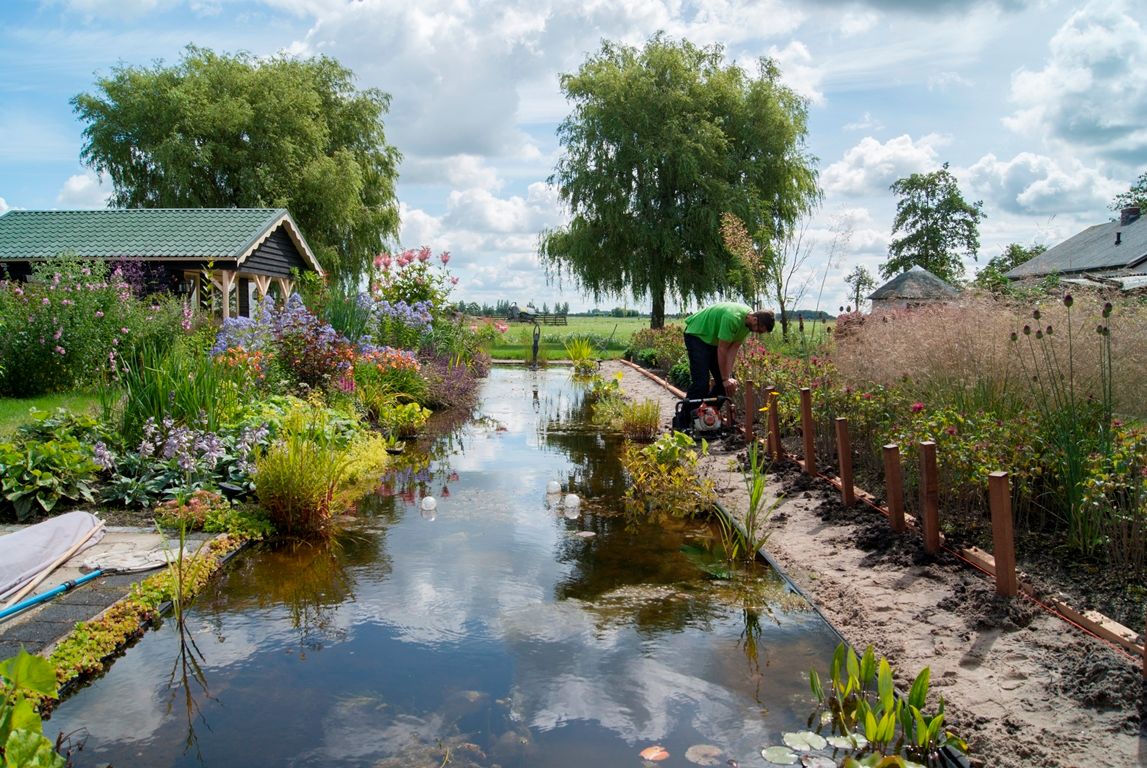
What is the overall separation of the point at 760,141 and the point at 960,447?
24533mm

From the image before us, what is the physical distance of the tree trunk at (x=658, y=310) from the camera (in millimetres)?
27844

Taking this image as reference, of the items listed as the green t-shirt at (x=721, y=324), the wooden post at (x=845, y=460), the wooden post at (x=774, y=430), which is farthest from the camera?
the green t-shirt at (x=721, y=324)

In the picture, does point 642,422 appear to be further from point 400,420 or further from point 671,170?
point 671,170

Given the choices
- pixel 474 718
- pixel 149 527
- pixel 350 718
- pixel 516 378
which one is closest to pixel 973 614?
pixel 474 718

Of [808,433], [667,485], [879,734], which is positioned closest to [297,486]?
[667,485]

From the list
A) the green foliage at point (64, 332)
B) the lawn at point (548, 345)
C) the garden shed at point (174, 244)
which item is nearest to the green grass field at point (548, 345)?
the lawn at point (548, 345)

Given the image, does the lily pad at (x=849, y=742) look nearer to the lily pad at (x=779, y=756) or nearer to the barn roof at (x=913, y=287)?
the lily pad at (x=779, y=756)

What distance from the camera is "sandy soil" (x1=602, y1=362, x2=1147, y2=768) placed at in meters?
2.90

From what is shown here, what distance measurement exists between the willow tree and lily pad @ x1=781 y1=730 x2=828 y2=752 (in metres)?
24.0

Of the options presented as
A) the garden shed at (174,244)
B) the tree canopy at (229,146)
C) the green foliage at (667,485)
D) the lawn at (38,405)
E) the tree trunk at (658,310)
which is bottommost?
the green foliage at (667,485)

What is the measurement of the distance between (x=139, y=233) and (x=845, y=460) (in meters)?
18.9

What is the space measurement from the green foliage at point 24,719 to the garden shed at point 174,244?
1627cm

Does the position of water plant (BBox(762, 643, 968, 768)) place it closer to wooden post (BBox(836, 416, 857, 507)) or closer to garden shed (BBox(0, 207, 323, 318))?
wooden post (BBox(836, 416, 857, 507))

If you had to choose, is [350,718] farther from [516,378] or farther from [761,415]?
[516,378]
